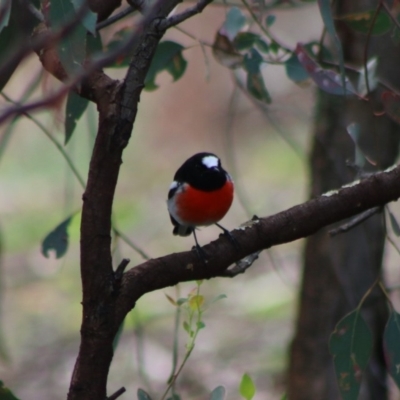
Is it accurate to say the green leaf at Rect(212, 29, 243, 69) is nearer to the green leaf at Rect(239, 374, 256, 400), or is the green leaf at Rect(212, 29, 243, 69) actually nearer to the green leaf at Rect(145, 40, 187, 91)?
the green leaf at Rect(145, 40, 187, 91)

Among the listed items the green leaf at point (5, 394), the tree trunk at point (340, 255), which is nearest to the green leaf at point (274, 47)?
the tree trunk at point (340, 255)

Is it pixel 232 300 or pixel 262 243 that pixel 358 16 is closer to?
pixel 262 243

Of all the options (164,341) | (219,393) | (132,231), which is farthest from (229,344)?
(219,393)

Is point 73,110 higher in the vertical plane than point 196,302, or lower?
higher

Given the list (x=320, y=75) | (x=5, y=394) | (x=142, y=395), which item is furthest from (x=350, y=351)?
(x=5, y=394)

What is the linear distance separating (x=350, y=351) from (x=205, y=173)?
88cm

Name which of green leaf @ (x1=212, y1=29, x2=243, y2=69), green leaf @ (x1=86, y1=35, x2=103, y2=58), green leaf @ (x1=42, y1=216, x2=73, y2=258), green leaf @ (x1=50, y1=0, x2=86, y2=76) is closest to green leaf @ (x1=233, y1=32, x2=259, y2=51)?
green leaf @ (x1=212, y1=29, x2=243, y2=69)

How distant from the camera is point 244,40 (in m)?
2.07

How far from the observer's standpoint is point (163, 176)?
23.5 ft

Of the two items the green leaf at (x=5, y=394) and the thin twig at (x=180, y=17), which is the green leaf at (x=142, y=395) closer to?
the green leaf at (x=5, y=394)

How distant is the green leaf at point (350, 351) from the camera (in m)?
1.62

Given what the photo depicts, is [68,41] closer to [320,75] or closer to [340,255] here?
[320,75]

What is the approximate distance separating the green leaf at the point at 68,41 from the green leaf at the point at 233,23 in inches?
28.2

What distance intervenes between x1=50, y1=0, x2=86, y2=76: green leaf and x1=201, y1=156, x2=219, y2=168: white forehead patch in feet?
3.36
